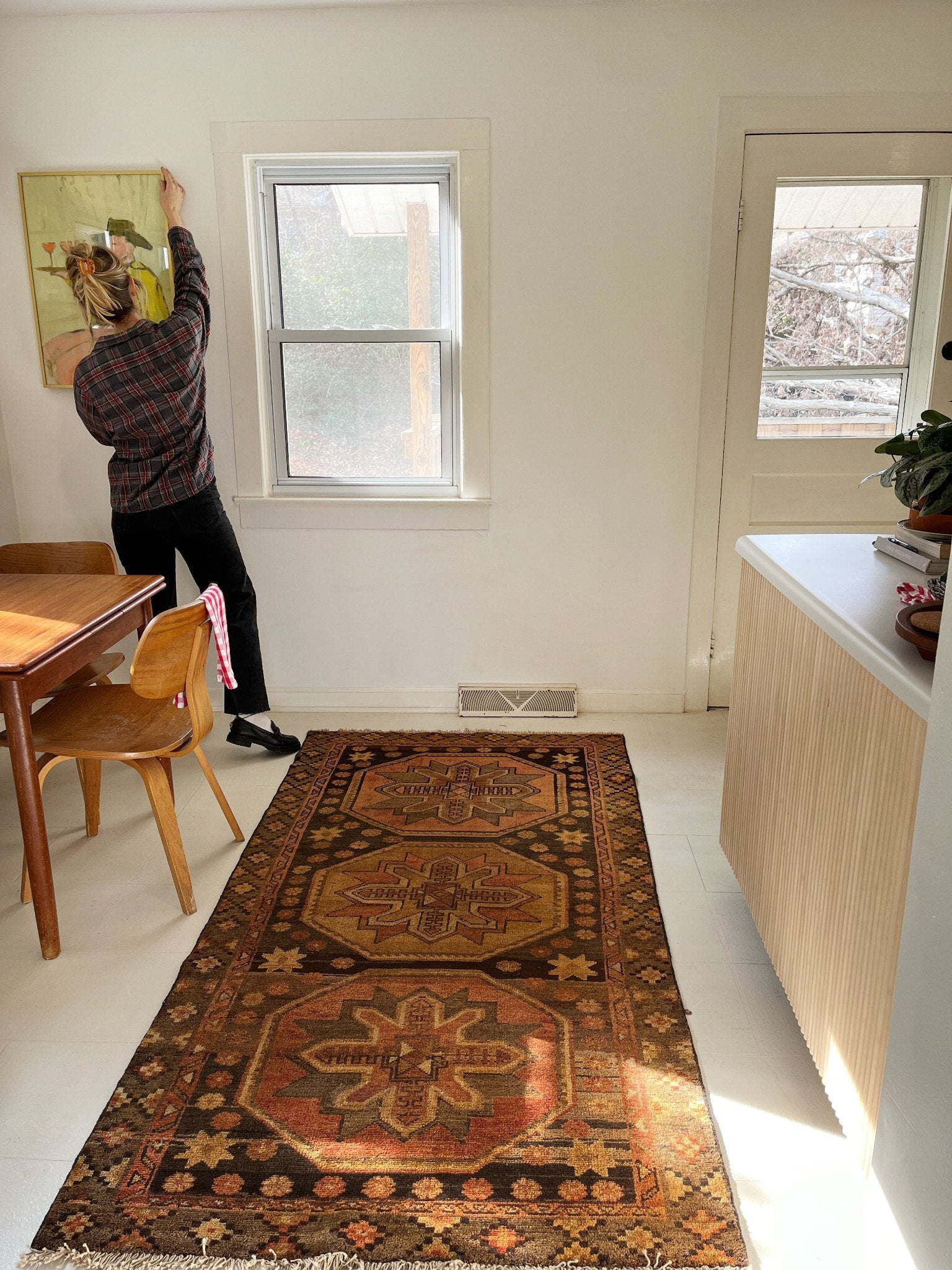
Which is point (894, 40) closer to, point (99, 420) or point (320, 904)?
point (99, 420)

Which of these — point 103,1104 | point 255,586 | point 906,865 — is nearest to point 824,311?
point 255,586

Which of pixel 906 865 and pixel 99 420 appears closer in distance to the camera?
pixel 906 865

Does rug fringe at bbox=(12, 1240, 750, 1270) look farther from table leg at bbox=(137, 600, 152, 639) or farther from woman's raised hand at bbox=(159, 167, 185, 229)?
woman's raised hand at bbox=(159, 167, 185, 229)

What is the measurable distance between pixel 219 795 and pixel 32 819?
61cm

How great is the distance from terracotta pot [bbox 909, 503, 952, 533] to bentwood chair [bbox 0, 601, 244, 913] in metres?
1.67

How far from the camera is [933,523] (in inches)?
76.4

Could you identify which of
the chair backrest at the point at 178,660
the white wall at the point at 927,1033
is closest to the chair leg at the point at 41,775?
the chair backrest at the point at 178,660

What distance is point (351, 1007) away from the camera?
2.15 metres

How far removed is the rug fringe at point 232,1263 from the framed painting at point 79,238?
9.37 ft

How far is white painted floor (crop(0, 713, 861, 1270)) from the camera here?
1.69 m

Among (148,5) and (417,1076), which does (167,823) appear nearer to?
(417,1076)

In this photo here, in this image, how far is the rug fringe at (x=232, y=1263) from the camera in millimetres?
1536

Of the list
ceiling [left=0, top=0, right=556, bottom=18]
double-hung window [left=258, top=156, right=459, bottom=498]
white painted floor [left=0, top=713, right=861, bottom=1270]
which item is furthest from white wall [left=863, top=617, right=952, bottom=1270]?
ceiling [left=0, top=0, right=556, bottom=18]

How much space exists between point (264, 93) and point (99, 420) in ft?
4.15
